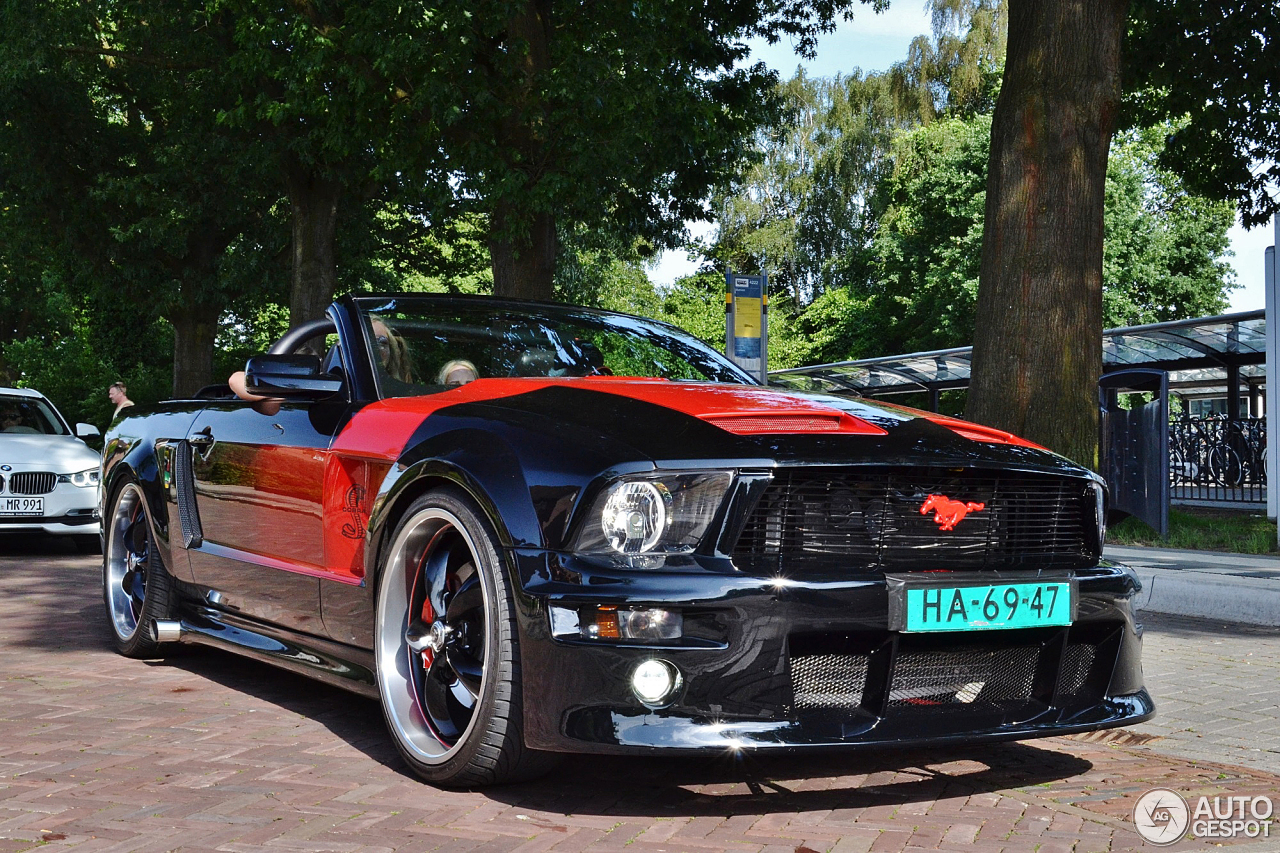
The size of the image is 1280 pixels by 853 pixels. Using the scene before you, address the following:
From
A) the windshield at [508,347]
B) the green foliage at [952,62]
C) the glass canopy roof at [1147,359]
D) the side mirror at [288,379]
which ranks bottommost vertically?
the side mirror at [288,379]

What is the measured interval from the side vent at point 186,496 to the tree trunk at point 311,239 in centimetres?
1428

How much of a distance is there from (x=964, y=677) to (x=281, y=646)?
2380 mm

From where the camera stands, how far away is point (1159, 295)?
39.5 meters

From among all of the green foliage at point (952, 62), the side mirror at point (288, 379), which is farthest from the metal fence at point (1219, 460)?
the green foliage at point (952, 62)

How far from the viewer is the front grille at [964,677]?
11.2 ft

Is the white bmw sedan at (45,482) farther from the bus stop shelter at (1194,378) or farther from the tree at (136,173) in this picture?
the tree at (136,173)

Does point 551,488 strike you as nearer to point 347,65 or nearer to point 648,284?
point 347,65

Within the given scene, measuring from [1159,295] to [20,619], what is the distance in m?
37.1

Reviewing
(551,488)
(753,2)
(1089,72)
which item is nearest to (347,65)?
(753,2)

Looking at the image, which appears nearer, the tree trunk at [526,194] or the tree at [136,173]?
the tree trunk at [526,194]

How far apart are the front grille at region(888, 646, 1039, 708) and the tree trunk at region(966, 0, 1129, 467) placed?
704cm

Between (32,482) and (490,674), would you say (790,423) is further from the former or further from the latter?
(32,482)

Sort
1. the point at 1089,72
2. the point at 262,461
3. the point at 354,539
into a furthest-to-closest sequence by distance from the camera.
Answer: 1. the point at 1089,72
2. the point at 262,461
3. the point at 354,539

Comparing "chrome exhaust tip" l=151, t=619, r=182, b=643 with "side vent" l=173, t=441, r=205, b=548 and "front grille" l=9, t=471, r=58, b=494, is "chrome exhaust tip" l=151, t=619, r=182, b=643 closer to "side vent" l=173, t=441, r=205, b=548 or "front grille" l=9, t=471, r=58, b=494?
"side vent" l=173, t=441, r=205, b=548
